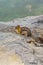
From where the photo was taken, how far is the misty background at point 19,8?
19.4ft

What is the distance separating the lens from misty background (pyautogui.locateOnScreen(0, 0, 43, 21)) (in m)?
5.92

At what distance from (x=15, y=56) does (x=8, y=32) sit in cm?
60

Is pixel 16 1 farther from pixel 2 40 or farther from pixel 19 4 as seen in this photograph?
pixel 2 40

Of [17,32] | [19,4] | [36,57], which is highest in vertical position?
[19,4]

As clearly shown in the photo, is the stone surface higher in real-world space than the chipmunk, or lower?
lower

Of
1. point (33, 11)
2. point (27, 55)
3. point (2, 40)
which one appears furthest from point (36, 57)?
point (33, 11)

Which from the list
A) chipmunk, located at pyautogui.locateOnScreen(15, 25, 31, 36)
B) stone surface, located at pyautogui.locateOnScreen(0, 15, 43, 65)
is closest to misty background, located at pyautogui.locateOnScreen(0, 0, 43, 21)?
chipmunk, located at pyautogui.locateOnScreen(15, 25, 31, 36)

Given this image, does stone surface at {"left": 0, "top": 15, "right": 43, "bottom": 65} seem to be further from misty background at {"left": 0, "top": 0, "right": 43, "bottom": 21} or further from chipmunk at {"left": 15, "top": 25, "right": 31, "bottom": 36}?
misty background at {"left": 0, "top": 0, "right": 43, "bottom": 21}

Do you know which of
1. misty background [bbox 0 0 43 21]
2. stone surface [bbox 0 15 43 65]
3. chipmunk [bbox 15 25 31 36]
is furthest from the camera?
misty background [bbox 0 0 43 21]

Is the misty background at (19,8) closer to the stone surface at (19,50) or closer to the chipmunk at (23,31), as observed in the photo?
the chipmunk at (23,31)

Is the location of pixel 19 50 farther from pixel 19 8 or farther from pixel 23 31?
pixel 19 8

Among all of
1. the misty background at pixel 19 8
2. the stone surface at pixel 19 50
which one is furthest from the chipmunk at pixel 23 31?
the misty background at pixel 19 8

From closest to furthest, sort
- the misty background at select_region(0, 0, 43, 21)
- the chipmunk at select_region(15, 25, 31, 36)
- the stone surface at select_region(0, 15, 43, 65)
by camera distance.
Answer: the stone surface at select_region(0, 15, 43, 65), the chipmunk at select_region(15, 25, 31, 36), the misty background at select_region(0, 0, 43, 21)

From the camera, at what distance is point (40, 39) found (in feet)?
7.02
